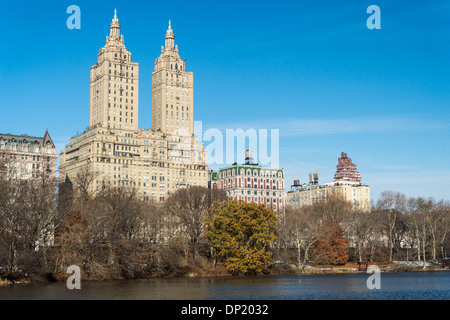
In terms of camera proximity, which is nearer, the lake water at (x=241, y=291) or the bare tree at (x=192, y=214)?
the lake water at (x=241, y=291)

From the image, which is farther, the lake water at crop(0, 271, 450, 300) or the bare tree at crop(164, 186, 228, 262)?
the bare tree at crop(164, 186, 228, 262)

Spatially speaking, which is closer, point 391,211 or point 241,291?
point 241,291

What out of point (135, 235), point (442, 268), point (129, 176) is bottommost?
point (442, 268)

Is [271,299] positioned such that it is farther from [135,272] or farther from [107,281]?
[135,272]

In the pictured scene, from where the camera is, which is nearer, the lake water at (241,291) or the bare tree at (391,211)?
the lake water at (241,291)

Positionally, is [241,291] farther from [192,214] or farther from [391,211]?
[391,211]

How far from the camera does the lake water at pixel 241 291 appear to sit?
2579 inches

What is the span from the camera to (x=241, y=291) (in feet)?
237

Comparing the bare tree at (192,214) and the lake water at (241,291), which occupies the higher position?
the bare tree at (192,214)

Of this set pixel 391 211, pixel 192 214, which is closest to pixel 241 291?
pixel 192 214

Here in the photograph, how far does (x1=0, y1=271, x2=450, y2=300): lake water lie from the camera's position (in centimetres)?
6550
